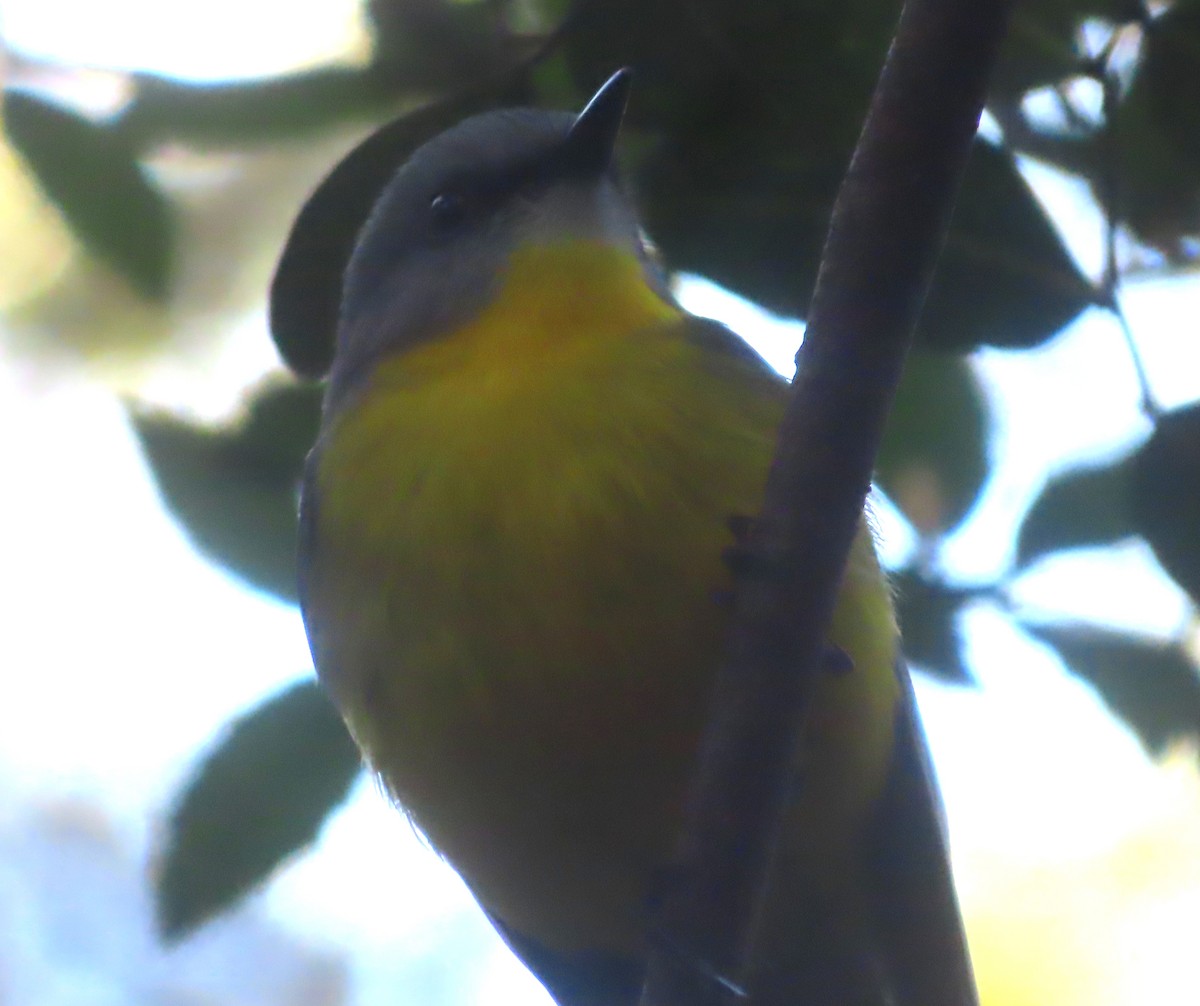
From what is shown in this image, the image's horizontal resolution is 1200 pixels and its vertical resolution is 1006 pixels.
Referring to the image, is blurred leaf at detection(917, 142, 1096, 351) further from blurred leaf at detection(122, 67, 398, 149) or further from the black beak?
blurred leaf at detection(122, 67, 398, 149)

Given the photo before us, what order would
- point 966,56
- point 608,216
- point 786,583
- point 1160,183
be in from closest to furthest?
1. point 966,56
2. point 786,583
3. point 1160,183
4. point 608,216

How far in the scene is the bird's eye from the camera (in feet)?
8.20

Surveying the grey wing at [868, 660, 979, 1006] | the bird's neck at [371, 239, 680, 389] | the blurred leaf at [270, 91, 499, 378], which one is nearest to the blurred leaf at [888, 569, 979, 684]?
the grey wing at [868, 660, 979, 1006]

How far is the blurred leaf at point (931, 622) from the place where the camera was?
2105mm

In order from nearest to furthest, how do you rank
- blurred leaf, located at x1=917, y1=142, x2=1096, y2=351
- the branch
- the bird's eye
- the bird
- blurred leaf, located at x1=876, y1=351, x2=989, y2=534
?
1. the branch
2. the bird
3. blurred leaf, located at x1=917, y1=142, x2=1096, y2=351
4. blurred leaf, located at x1=876, y1=351, x2=989, y2=534
5. the bird's eye

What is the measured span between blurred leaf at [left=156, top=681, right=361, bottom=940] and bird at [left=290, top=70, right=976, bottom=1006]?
0.11m

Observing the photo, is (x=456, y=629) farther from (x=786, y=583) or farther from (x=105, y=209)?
(x=105, y=209)

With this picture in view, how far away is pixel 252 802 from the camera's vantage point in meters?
2.12

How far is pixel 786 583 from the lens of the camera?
1.35 meters

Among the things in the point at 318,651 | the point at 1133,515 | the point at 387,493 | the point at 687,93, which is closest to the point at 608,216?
the point at 687,93

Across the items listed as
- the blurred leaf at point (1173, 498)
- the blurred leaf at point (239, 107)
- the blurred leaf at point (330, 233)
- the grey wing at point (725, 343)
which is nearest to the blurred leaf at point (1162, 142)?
the blurred leaf at point (1173, 498)

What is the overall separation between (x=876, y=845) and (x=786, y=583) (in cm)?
94

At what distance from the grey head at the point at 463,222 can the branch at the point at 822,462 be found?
906 mm

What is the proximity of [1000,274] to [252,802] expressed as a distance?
3.86 feet
